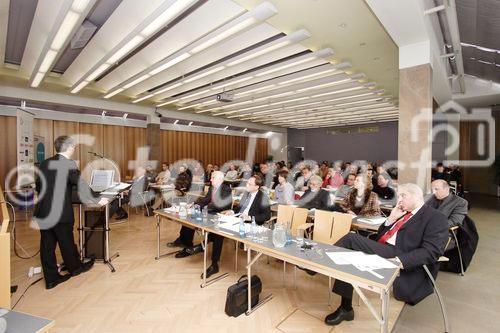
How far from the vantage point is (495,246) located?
4.70 metres

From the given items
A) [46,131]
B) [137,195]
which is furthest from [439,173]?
[46,131]

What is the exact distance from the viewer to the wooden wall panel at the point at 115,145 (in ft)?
32.2

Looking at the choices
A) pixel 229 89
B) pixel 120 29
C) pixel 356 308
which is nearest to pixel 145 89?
pixel 229 89

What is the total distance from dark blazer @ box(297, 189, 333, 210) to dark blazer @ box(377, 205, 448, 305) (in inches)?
78.4

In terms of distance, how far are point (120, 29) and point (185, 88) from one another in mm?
3236

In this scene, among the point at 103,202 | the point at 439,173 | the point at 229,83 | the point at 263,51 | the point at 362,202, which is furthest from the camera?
the point at 439,173

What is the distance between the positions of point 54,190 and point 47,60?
304 cm

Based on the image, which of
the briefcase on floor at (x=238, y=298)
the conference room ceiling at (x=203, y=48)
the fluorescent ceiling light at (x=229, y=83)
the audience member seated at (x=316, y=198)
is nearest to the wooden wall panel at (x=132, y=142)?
the conference room ceiling at (x=203, y=48)

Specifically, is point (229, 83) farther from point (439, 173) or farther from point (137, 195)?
point (439, 173)

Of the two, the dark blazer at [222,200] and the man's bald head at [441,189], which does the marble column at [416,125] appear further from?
the dark blazer at [222,200]

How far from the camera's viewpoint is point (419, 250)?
2.13 metres

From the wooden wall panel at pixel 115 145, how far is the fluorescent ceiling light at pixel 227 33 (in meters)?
7.17

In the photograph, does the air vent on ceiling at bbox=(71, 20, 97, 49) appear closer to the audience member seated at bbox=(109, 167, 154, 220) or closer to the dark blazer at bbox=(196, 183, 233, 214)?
the dark blazer at bbox=(196, 183, 233, 214)

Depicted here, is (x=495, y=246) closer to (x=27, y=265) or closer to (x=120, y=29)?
(x=120, y=29)
